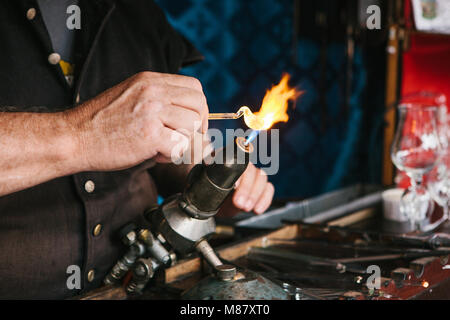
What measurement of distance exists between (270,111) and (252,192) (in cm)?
36

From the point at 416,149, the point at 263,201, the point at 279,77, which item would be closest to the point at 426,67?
the point at 279,77

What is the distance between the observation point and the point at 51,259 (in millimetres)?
1229

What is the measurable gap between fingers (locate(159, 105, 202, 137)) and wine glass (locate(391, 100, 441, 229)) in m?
1.03

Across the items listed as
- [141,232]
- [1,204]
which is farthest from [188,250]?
[1,204]

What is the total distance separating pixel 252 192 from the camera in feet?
4.55

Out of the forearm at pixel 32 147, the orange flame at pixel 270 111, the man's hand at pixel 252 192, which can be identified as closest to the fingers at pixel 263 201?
the man's hand at pixel 252 192

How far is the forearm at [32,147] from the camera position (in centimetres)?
98

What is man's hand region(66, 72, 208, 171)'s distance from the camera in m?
0.98

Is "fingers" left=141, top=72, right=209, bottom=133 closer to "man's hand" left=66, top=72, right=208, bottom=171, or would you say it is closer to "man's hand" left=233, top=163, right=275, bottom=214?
"man's hand" left=66, top=72, right=208, bottom=171

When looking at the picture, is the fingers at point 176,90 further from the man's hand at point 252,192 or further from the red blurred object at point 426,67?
the red blurred object at point 426,67

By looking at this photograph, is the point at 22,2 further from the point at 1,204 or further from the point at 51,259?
the point at 51,259

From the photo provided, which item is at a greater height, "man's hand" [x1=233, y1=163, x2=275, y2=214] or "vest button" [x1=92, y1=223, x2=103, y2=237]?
"man's hand" [x1=233, y1=163, x2=275, y2=214]

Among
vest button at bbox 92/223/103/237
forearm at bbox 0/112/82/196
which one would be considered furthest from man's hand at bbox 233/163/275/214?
forearm at bbox 0/112/82/196

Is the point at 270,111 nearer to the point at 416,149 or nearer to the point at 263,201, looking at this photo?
the point at 263,201
